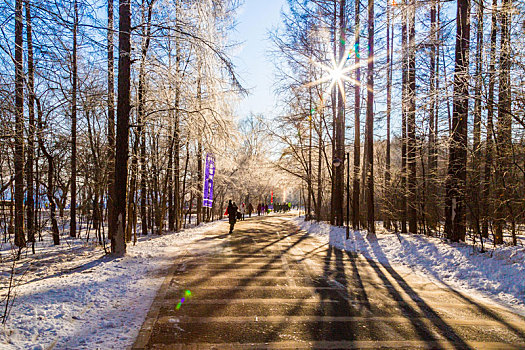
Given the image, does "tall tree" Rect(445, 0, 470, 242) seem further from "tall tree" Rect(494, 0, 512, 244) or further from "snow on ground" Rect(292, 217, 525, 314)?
"tall tree" Rect(494, 0, 512, 244)

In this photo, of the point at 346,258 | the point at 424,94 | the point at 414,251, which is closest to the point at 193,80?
the point at 424,94

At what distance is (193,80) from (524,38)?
7433 millimetres

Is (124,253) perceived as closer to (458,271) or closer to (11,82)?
(11,82)

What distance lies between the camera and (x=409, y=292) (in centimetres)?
595

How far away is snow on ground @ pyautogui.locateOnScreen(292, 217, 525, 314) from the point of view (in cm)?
600

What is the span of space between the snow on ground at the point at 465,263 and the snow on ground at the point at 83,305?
5877 mm

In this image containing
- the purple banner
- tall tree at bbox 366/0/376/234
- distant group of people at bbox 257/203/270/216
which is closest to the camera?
tall tree at bbox 366/0/376/234

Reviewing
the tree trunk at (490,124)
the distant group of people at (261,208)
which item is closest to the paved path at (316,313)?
the tree trunk at (490,124)

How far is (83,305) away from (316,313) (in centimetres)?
338

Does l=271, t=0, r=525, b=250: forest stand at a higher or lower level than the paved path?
higher

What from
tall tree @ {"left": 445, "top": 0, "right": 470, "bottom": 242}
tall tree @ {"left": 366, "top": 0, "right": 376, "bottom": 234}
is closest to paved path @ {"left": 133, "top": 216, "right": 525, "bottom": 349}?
tall tree @ {"left": 445, "top": 0, "right": 470, "bottom": 242}

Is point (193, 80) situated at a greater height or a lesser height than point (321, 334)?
greater

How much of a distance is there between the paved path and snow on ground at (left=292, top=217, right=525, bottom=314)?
2.10 feet

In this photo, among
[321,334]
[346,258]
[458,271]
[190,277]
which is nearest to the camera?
[321,334]
